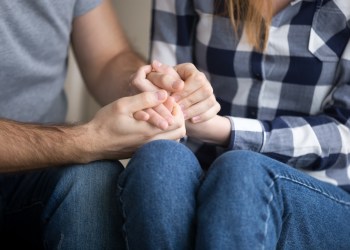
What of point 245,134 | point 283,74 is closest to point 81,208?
point 245,134

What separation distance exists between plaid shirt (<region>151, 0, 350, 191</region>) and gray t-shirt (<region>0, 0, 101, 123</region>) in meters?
0.18

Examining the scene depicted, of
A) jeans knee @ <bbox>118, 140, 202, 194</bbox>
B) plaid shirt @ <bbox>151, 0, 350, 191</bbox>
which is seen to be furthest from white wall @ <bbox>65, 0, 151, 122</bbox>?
jeans knee @ <bbox>118, 140, 202, 194</bbox>

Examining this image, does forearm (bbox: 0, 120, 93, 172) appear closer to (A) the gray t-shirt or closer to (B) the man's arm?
(B) the man's arm

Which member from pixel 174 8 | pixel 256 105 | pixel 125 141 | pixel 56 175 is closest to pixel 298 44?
pixel 256 105

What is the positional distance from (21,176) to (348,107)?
0.59m

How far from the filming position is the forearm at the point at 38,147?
801 millimetres

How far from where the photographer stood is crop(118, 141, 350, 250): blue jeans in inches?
25.3

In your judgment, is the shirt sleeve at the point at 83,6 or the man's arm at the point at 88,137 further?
the shirt sleeve at the point at 83,6

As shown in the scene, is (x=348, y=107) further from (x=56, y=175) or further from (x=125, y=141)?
(x=56, y=175)

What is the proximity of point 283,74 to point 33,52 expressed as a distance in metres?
0.47

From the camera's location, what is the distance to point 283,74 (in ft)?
3.06

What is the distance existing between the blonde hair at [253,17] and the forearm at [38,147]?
340 mm

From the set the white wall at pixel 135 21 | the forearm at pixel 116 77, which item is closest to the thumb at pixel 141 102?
the forearm at pixel 116 77

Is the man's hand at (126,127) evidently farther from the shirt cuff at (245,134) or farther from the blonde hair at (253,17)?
the blonde hair at (253,17)
